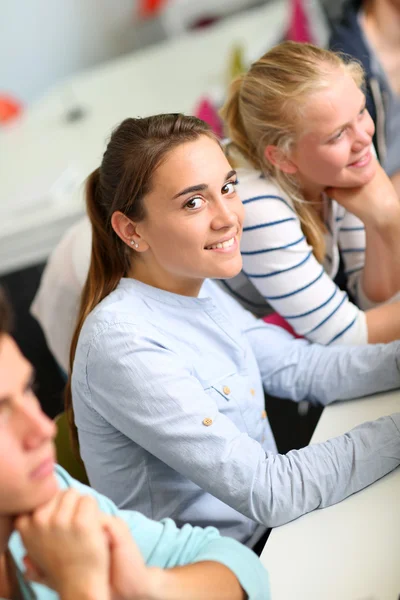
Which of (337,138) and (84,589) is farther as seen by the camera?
(337,138)

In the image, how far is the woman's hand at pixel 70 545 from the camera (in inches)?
26.5

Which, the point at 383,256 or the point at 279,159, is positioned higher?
the point at 279,159

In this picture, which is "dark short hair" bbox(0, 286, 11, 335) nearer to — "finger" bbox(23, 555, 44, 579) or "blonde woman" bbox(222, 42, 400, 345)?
"finger" bbox(23, 555, 44, 579)

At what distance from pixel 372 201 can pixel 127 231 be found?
515mm

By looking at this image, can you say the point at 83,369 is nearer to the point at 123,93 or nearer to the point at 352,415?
the point at 352,415

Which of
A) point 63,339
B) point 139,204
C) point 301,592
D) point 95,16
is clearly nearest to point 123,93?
point 95,16

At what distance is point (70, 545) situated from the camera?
0.68 meters

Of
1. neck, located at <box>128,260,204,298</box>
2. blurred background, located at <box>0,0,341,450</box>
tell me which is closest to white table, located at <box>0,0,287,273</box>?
blurred background, located at <box>0,0,341,450</box>

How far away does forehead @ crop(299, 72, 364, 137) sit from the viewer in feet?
4.11

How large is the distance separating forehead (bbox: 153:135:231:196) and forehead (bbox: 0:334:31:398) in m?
0.43

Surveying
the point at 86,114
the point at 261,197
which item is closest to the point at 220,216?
the point at 261,197

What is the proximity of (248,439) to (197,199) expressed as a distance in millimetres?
346

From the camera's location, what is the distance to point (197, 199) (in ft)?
3.50

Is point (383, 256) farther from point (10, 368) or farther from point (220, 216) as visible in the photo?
point (10, 368)
